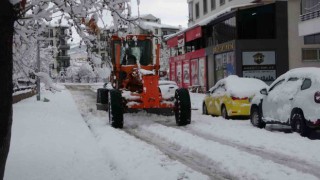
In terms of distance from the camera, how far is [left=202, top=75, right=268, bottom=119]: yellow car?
16.1 meters

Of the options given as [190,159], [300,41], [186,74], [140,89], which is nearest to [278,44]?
[300,41]

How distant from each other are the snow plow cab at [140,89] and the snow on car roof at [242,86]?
81.5 inches

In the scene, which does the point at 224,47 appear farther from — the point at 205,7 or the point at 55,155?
the point at 55,155

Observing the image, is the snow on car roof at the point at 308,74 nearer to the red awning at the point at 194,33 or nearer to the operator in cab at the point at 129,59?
the operator in cab at the point at 129,59

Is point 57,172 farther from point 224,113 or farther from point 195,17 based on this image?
point 195,17

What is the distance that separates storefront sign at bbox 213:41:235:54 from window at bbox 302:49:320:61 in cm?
474

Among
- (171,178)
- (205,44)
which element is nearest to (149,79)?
(171,178)

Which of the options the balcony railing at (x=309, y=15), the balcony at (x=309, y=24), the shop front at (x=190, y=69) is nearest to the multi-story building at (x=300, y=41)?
the balcony railing at (x=309, y=15)

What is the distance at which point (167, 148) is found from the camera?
10.5 metres

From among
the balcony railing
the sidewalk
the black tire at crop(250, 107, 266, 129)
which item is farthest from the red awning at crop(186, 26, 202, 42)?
the sidewalk

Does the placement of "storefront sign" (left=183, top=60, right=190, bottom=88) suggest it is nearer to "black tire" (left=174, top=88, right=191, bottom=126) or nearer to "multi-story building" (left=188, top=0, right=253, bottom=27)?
"multi-story building" (left=188, top=0, right=253, bottom=27)

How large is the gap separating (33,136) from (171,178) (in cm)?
591

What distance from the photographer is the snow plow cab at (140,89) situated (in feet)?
48.3

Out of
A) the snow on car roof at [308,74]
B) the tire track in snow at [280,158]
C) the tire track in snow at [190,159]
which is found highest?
the snow on car roof at [308,74]
